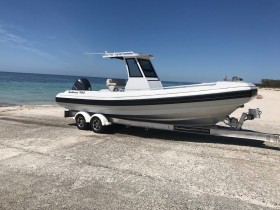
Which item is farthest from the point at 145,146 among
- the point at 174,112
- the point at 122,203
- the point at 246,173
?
the point at 122,203

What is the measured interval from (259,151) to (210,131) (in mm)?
1321

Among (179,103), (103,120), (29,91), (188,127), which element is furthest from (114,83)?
(29,91)

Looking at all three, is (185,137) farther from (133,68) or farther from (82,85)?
(82,85)

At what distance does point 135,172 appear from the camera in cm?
607

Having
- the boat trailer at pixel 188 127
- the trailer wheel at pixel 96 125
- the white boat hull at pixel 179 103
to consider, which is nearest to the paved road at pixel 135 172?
the boat trailer at pixel 188 127

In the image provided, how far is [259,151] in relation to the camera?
7.74 metres

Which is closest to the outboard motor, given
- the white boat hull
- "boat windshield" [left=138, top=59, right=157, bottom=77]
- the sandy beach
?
the white boat hull

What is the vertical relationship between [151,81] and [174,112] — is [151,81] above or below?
above

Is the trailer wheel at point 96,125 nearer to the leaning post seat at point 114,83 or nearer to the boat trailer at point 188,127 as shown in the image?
the boat trailer at point 188,127

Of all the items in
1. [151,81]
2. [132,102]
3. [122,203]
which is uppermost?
[151,81]

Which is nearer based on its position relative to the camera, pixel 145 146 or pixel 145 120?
pixel 145 146

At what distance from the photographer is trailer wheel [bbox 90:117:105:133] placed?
390 inches

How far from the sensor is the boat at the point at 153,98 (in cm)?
775

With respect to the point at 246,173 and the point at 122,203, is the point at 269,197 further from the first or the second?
the point at 122,203
